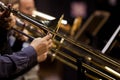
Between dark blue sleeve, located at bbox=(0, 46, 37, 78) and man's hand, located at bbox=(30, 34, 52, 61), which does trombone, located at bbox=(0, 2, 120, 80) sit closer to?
man's hand, located at bbox=(30, 34, 52, 61)

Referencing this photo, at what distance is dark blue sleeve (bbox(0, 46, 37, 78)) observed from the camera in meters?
2.01

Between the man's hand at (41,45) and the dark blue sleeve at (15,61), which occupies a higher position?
the man's hand at (41,45)

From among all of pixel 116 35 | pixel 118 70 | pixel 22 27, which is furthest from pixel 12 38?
pixel 118 70

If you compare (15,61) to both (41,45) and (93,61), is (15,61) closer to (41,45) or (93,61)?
(41,45)

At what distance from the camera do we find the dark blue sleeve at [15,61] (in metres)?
2.01

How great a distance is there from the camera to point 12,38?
3330 millimetres

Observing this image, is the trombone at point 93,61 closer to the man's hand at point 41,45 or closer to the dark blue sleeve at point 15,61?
the man's hand at point 41,45

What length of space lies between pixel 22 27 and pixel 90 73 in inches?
37.5

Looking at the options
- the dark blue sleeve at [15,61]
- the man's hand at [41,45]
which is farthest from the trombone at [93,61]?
the dark blue sleeve at [15,61]

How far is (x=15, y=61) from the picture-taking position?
2.04 m

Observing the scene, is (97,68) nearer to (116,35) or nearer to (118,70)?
(118,70)

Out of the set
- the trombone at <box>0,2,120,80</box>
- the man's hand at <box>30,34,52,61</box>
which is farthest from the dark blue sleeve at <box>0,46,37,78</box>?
the trombone at <box>0,2,120,80</box>

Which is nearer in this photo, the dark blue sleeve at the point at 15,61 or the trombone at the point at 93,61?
the dark blue sleeve at the point at 15,61

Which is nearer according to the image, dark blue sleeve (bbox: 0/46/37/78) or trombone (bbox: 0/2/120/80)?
dark blue sleeve (bbox: 0/46/37/78)
